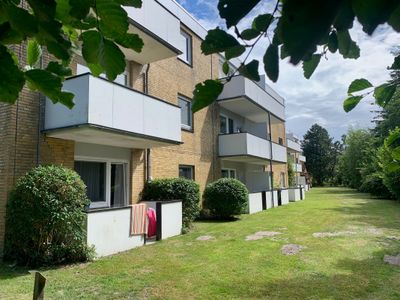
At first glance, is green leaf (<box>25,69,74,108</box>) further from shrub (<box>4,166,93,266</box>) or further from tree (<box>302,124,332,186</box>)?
tree (<box>302,124,332,186</box>)

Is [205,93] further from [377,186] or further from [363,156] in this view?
[363,156]

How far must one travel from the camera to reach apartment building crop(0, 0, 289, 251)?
9.05 m

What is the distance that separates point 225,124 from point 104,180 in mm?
11096

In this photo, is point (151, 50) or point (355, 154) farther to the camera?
point (355, 154)

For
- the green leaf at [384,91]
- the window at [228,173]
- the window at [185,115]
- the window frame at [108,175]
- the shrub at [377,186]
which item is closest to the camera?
the green leaf at [384,91]

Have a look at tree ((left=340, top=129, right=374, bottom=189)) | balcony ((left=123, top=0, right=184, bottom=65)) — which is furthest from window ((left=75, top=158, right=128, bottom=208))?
tree ((left=340, top=129, right=374, bottom=189))

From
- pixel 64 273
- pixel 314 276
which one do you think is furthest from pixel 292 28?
pixel 64 273

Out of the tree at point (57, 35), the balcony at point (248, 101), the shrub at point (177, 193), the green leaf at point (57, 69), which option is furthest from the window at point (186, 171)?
the tree at point (57, 35)

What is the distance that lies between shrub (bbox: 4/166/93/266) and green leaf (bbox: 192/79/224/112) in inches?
304

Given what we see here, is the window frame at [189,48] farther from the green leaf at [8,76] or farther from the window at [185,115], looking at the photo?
the green leaf at [8,76]

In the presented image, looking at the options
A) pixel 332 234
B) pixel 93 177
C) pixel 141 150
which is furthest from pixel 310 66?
pixel 141 150

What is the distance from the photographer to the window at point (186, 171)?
1661 cm

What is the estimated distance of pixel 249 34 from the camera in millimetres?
1142

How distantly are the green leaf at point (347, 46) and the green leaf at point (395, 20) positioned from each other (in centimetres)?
34
